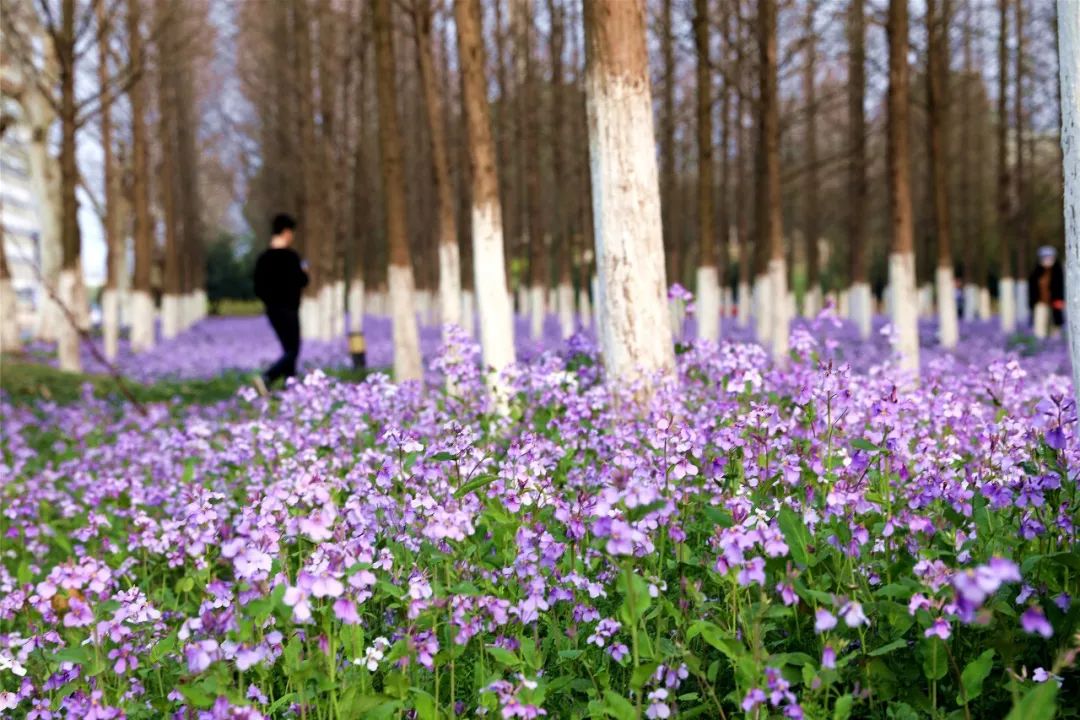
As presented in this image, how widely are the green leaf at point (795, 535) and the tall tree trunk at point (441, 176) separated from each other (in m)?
10.9

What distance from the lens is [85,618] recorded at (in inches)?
129

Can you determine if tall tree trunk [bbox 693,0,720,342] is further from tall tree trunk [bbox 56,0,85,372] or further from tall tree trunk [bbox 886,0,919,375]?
tall tree trunk [bbox 56,0,85,372]

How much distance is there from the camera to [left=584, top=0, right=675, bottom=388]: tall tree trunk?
7.14 meters

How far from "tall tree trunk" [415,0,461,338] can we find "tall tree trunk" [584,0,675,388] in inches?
276

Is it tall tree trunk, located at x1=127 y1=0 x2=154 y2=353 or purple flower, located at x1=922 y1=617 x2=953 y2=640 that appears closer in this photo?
purple flower, located at x1=922 y1=617 x2=953 y2=640

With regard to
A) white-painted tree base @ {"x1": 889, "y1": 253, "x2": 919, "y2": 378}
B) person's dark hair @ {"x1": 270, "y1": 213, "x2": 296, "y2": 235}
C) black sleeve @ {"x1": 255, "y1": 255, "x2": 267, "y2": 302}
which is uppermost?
person's dark hair @ {"x1": 270, "y1": 213, "x2": 296, "y2": 235}

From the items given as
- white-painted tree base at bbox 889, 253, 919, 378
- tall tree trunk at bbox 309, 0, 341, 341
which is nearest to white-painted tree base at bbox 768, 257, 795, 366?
white-painted tree base at bbox 889, 253, 919, 378

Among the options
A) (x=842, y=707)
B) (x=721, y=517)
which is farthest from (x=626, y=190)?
(x=842, y=707)

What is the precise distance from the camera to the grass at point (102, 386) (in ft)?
47.2

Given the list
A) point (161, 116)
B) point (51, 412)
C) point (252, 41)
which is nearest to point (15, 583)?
point (51, 412)

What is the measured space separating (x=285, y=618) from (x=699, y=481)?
2393 millimetres

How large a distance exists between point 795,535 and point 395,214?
34.4 feet

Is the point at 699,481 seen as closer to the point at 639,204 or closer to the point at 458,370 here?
the point at 458,370

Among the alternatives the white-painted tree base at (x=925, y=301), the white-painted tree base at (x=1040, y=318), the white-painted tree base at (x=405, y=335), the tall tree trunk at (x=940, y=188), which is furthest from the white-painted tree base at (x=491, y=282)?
the white-painted tree base at (x=925, y=301)
